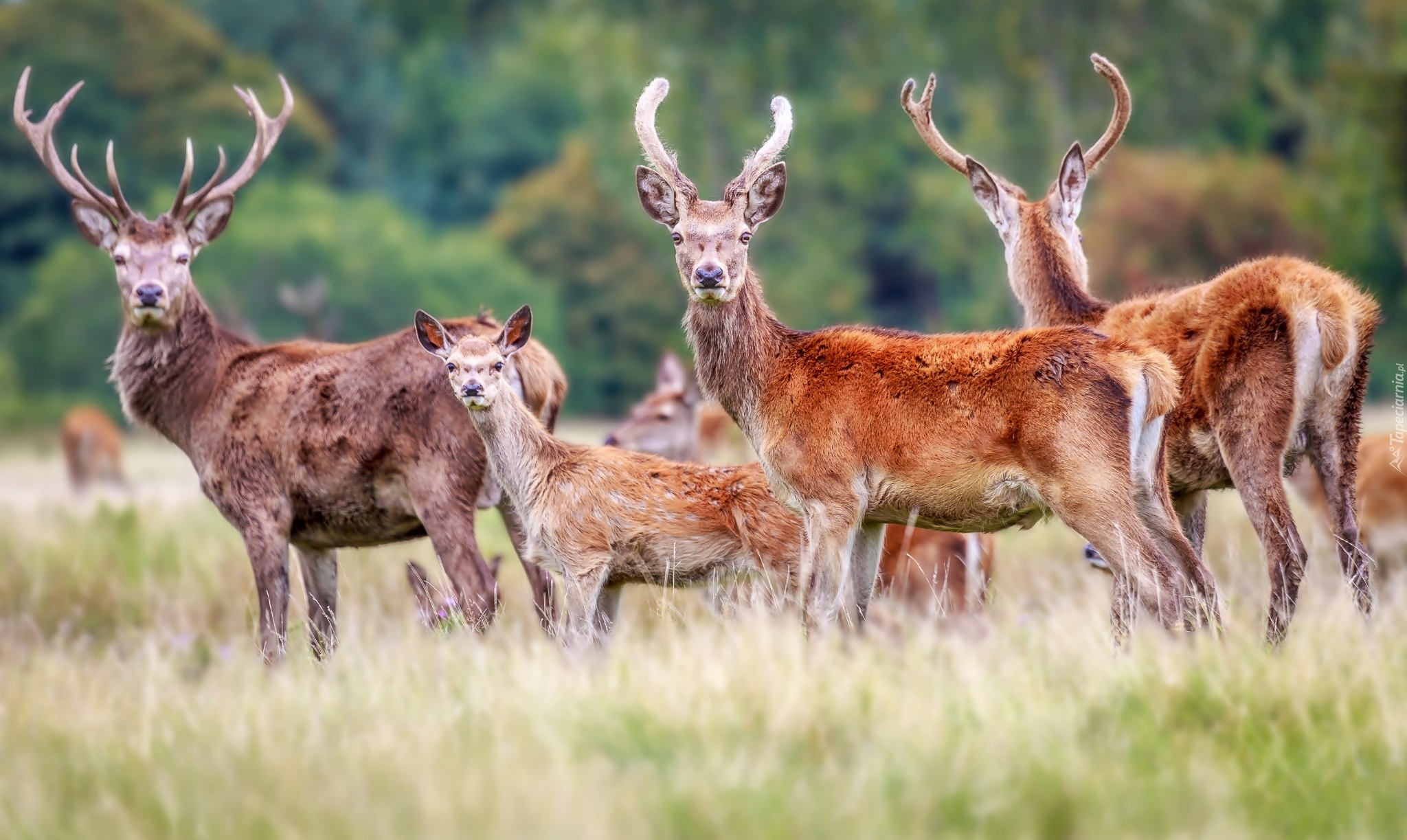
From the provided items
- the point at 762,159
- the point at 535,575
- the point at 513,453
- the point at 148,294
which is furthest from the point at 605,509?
the point at 148,294

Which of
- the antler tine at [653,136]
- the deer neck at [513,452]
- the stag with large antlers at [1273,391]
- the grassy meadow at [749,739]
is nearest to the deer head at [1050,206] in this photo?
the stag with large antlers at [1273,391]

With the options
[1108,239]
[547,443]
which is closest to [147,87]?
[1108,239]

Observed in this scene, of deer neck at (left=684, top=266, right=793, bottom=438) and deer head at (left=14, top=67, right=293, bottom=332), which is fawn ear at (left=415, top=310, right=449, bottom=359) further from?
deer head at (left=14, top=67, right=293, bottom=332)

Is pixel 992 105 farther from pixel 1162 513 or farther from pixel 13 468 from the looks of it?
pixel 1162 513

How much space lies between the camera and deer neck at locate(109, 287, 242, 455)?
847 cm

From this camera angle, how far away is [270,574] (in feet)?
26.0

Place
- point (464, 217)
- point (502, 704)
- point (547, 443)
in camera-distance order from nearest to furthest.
A: point (502, 704), point (547, 443), point (464, 217)

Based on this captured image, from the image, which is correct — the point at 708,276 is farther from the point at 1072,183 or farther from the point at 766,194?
the point at 1072,183

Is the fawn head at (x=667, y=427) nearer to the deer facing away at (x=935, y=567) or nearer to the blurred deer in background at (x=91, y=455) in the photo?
the deer facing away at (x=935, y=567)

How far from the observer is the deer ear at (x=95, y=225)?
28.4 feet

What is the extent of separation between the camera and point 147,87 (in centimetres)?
3784

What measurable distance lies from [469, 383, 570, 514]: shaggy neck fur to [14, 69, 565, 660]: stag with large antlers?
30 centimetres

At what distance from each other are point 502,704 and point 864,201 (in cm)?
3350

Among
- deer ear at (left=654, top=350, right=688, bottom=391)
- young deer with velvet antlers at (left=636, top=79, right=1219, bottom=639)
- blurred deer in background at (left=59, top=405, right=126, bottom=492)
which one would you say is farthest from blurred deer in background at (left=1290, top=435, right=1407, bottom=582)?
blurred deer in background at (left=59, top=405, right=126, bottom=492)
